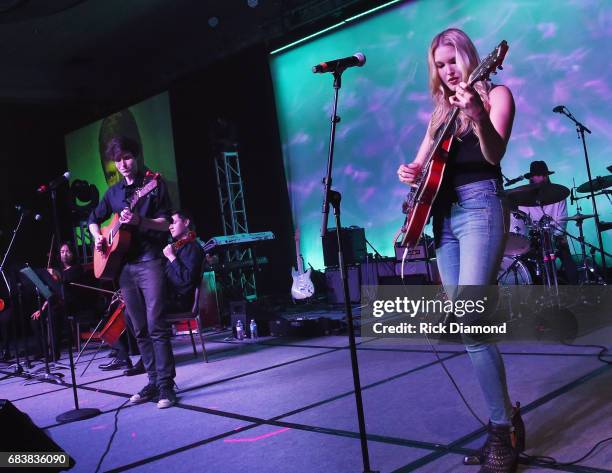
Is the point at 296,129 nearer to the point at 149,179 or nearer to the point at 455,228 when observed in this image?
the point at 149,179

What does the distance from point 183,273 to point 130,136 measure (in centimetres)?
652

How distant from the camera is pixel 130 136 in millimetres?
10875

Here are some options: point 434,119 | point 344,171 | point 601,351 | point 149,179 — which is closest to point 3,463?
point 434,119

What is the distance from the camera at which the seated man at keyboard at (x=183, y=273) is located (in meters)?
5.11

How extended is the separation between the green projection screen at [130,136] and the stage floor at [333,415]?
642cm

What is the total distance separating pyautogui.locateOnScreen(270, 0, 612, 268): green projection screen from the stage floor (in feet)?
13.5

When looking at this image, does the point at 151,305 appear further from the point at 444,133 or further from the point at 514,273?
the point at 514,273

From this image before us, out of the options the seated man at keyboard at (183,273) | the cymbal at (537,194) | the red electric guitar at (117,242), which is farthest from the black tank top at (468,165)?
the seated man at keyboard at (183,273)

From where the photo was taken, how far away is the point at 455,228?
2.11 meters

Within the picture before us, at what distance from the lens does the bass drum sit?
5887 mm

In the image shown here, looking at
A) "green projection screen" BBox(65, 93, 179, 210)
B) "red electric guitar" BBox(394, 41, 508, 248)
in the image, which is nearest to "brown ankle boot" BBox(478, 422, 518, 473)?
"red electric guitar" BBox(394, 41, 508, 248)

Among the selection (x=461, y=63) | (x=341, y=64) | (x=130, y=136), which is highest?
(x=130, y=136)

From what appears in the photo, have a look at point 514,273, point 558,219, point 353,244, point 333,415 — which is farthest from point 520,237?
point 353,244

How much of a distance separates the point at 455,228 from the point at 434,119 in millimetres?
457
